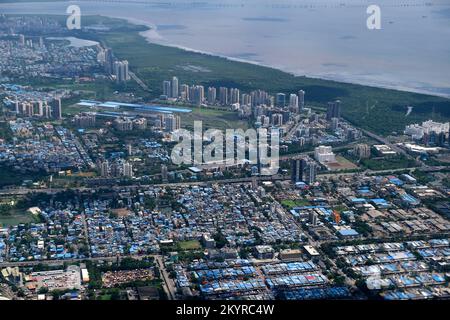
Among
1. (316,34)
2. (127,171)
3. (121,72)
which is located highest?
(316,34)

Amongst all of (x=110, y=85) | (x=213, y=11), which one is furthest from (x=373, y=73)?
(x=213, y=11)

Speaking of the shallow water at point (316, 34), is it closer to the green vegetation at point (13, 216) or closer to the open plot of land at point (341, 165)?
the open plot of land at point (341, 165)

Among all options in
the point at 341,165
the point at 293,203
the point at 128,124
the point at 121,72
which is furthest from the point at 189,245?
the point at 121,72

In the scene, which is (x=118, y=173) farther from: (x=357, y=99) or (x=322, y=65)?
(x=322, y=65)

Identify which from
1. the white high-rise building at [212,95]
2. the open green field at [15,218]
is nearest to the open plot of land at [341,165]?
the open green field at [15,218]

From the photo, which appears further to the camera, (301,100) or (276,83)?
(276,83)

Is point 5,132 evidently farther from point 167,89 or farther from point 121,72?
point 121,72
